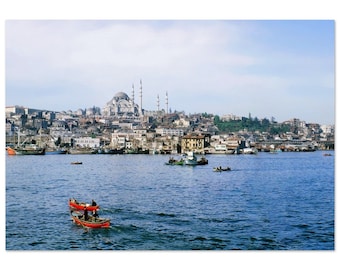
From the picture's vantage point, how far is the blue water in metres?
5.12

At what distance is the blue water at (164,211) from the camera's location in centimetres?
512

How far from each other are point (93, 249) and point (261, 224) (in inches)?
77.9

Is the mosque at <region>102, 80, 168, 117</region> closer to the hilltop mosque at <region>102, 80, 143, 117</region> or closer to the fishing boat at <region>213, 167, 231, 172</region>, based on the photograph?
the hilltop mosque at <region>102, 80, 143, 117</region>

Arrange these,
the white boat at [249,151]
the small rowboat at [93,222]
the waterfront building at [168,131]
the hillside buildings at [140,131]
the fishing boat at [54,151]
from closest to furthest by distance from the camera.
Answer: the small rowboat at [93,222], the hillside buildings at [140,131], the waterfront building at [168,131], the fishing boat at [54,151], the white boat at [249,151]

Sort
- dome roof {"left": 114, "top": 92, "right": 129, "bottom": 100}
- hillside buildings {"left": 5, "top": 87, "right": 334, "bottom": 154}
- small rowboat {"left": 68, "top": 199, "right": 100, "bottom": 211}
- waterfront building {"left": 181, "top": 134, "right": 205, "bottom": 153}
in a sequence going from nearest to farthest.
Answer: small rowboat {"left": 68, "top": 199, "right": 100, "bottom": 211}, dome roof {"left": 114, "top": 92, "right": 129, "bottom": 100}, hillside buildings {"left": 5, "top": 87, "right": 334, "bottom": 154}, waterfront building {"left": 181, "top": 134, "right": 205, "bottom": 153}

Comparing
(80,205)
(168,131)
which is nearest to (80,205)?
(80,205)

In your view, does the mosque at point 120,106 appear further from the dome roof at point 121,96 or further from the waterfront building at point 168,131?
the waterfront building at point 168,131

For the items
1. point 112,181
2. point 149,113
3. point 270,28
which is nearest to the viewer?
point 270,28

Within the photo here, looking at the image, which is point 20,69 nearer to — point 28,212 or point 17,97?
point 17,97

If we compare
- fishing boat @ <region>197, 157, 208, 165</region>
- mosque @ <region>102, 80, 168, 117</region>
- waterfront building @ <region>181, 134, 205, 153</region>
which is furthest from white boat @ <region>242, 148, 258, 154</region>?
mosque @ <region>102, 80, 168, 117</region>

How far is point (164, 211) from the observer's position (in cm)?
613

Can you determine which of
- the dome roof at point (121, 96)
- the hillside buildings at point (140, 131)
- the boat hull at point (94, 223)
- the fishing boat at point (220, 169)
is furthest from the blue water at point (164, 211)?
the dome roof at point (121, 96)

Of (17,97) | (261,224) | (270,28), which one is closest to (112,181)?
(17,97)
